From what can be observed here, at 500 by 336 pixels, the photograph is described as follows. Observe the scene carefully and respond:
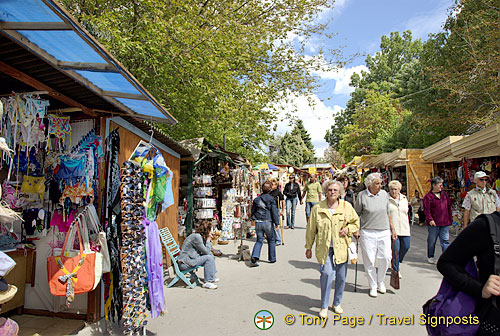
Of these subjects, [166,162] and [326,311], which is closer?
[326,311]

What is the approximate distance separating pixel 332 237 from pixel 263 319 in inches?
56.3

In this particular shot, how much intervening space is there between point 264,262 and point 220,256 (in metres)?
1.27

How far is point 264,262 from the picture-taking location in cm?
745

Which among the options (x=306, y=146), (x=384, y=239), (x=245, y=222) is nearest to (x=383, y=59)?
(x=306, y=146)

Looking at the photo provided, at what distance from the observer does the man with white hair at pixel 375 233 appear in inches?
198

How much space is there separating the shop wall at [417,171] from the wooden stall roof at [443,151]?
1.43 meters

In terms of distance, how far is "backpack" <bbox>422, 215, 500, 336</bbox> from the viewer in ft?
5.92

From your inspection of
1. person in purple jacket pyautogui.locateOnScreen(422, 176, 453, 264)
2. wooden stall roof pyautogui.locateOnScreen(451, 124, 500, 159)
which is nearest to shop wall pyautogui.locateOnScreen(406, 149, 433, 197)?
wooden stall roof pyautogui.locateOnScreen(451, 124, 500, 159)

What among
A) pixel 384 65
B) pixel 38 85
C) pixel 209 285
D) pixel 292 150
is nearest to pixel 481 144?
pixel 209 285

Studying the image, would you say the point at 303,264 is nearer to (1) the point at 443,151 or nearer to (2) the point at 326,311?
(2) the point at 326,311

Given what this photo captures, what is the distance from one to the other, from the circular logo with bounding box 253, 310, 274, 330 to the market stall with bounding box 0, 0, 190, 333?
4.13 feet

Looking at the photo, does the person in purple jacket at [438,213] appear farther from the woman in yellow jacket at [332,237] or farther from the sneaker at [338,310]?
the sneaker at [338,310]

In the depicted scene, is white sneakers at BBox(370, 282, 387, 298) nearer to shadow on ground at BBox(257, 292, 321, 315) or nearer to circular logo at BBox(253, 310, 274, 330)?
shadow on ground at BBox(257, 292, 321, 315)

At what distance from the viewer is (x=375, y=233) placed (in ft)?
16.6
